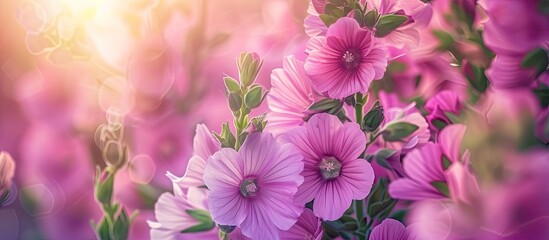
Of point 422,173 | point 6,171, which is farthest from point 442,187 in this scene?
point 6,171

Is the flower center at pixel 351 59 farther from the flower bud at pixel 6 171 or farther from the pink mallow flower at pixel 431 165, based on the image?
the flower bud at pixel 6 171

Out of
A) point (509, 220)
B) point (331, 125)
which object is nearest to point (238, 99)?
point (331, 125)

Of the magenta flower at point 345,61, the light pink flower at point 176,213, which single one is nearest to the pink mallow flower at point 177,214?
the light pink flower at point 176,213

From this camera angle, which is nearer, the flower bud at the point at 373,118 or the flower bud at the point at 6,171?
the flower bud at the point at 373,118

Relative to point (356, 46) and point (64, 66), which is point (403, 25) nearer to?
point (356, 46)

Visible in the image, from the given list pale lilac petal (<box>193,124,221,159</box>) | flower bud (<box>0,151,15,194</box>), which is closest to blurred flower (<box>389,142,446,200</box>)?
pale lilac petal (<box>193,124,221,159</box>)

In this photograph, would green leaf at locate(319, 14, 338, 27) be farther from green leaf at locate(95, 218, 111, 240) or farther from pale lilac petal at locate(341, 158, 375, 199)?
green leaf at locate(95, 218, 111, 240)

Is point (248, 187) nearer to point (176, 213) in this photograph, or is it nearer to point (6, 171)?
point (176, 213)
